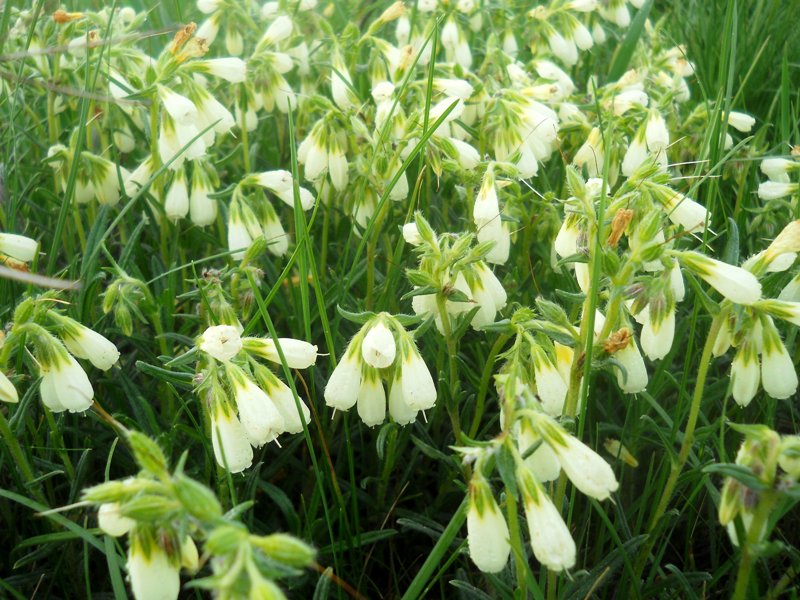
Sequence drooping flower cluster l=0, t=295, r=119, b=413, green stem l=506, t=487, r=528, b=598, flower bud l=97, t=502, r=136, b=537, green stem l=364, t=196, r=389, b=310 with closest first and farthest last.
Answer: flower bud l=97, t=502, r=136, b=537 → green stem l=506, t=487, r=528, b=598 → drooping flower cluster l=0, t=295, r=119, b=413 → green stem l=364, t=196, r=389, b=310

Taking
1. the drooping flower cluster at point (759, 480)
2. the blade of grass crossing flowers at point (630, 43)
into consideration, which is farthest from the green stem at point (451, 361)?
the blade of grass crossing flowers at point (630, 43)

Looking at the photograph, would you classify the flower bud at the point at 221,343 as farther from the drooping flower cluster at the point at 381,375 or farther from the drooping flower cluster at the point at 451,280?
the drooping flower cluster at the point at 451,280

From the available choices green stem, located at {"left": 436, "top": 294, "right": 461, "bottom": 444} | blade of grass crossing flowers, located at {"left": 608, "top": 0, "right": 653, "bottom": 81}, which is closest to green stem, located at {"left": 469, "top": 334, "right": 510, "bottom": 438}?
green stem, located at {"left": 436, "top": 294, "right": 461, "bottom": 444}

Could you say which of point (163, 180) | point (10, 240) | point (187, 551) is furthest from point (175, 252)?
point (187, 551)

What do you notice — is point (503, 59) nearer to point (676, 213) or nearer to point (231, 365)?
point (676, 213)

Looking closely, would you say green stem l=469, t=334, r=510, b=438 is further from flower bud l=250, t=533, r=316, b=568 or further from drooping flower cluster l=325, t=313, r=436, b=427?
flower bud l=250, t=533, r=316, b=568
